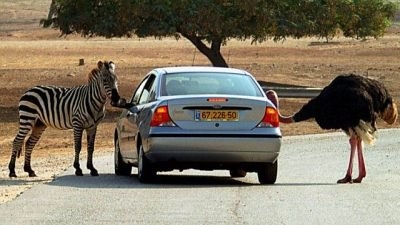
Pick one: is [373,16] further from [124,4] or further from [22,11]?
[22,11]

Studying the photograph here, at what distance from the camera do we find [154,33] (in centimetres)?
3669

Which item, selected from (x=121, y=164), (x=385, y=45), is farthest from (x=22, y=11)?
(x=121, y=164)

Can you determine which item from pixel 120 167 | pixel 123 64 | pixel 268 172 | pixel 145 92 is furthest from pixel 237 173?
pixel 123 64

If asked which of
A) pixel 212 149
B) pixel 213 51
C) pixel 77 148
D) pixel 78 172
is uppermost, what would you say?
pixel 212 149

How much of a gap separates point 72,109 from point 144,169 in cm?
325

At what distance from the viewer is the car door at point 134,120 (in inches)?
672

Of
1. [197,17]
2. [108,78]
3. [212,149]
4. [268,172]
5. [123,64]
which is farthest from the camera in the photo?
[123,64]

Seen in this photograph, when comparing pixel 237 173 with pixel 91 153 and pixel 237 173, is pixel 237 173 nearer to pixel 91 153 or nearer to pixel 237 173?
pixel 237 173

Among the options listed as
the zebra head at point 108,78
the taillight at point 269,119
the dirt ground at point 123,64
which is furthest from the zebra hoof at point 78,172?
the taillight at point 269,119

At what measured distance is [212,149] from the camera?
15.8 m

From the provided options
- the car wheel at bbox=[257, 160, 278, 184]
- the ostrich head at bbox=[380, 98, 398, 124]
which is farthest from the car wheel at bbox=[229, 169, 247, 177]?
the ostrich head at bbox=[380, 98, 398, 124]

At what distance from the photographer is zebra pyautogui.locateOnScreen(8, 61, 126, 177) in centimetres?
1886

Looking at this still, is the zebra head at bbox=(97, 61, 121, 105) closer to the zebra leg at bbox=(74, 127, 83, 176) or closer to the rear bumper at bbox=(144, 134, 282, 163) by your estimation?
the zebra leg at bbox=(74, 127, 83, 176)

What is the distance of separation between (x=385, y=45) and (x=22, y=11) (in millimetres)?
53067
